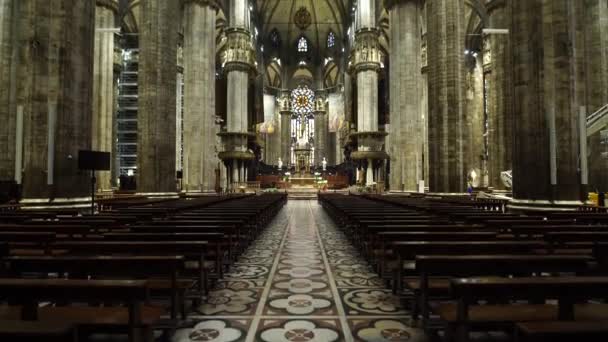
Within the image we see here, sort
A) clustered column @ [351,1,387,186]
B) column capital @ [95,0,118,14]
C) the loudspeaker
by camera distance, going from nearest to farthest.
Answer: the loudspeaker → column capital @ [95,0,118,14] → clustered column @ [351,1,387,186]

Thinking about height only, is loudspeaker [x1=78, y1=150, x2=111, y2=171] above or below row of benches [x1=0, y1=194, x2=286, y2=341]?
above

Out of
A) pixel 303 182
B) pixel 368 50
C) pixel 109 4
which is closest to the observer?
pixel 109 4

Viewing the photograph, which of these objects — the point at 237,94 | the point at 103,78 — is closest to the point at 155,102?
the point at 103,78

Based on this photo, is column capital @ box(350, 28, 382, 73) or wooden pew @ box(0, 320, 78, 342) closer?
wooden pew @ box(0, 320, 78, 342)

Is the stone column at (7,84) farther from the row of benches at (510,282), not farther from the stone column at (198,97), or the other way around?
the row of benches at (510,282)

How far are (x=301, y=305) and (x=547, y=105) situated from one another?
25.6 feet

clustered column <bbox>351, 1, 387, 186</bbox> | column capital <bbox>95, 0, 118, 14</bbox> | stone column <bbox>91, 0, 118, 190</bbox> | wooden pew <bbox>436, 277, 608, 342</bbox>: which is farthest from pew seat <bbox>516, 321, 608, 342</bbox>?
clustered column <bbox>351, 1, 387, 186</bbox>

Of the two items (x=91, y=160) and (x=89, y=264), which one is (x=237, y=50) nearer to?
(x=91, y=160)

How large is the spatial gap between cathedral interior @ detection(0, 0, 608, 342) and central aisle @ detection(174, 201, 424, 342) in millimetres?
29

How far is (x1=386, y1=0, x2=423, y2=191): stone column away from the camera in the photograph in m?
24.4

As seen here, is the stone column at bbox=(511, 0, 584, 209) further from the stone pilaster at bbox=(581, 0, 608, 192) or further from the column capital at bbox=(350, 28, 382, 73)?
the column capital at bbox=(350, 28, 382, 73)

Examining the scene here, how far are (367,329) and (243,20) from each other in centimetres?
3287

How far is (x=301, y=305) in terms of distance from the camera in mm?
4137

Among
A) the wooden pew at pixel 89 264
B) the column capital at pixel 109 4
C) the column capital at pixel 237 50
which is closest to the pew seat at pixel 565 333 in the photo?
the wooden pew at pixel 89 264
